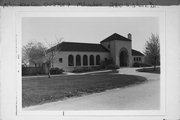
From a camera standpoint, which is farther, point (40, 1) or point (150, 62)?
point (150, 62)

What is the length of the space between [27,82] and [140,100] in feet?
4.16

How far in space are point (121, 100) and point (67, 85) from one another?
2.06 ft

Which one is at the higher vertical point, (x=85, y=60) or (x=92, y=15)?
(x=92, y=15)

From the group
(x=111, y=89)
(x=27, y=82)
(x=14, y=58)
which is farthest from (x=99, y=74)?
(x=14, y=58)

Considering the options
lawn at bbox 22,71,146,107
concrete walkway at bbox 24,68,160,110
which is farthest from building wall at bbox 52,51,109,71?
concrete walkway at bbox 24,68,160,110

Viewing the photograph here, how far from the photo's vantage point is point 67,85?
1983 mm

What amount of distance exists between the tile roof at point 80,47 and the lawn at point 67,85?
29 centimetres

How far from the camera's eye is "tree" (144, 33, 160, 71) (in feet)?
6.37

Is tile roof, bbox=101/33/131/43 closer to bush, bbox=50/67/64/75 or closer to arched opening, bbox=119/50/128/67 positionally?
arched opening, bbox=119/50/128/67

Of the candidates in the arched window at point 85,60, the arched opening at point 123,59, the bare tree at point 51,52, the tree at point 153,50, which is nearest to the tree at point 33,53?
the bare tree at point 51,52

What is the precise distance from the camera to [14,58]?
192cm

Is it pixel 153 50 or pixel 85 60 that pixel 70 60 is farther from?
pixel 153 50

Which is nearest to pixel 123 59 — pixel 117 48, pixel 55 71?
pixel 117 48

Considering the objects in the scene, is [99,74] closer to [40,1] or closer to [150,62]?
[150,62]
